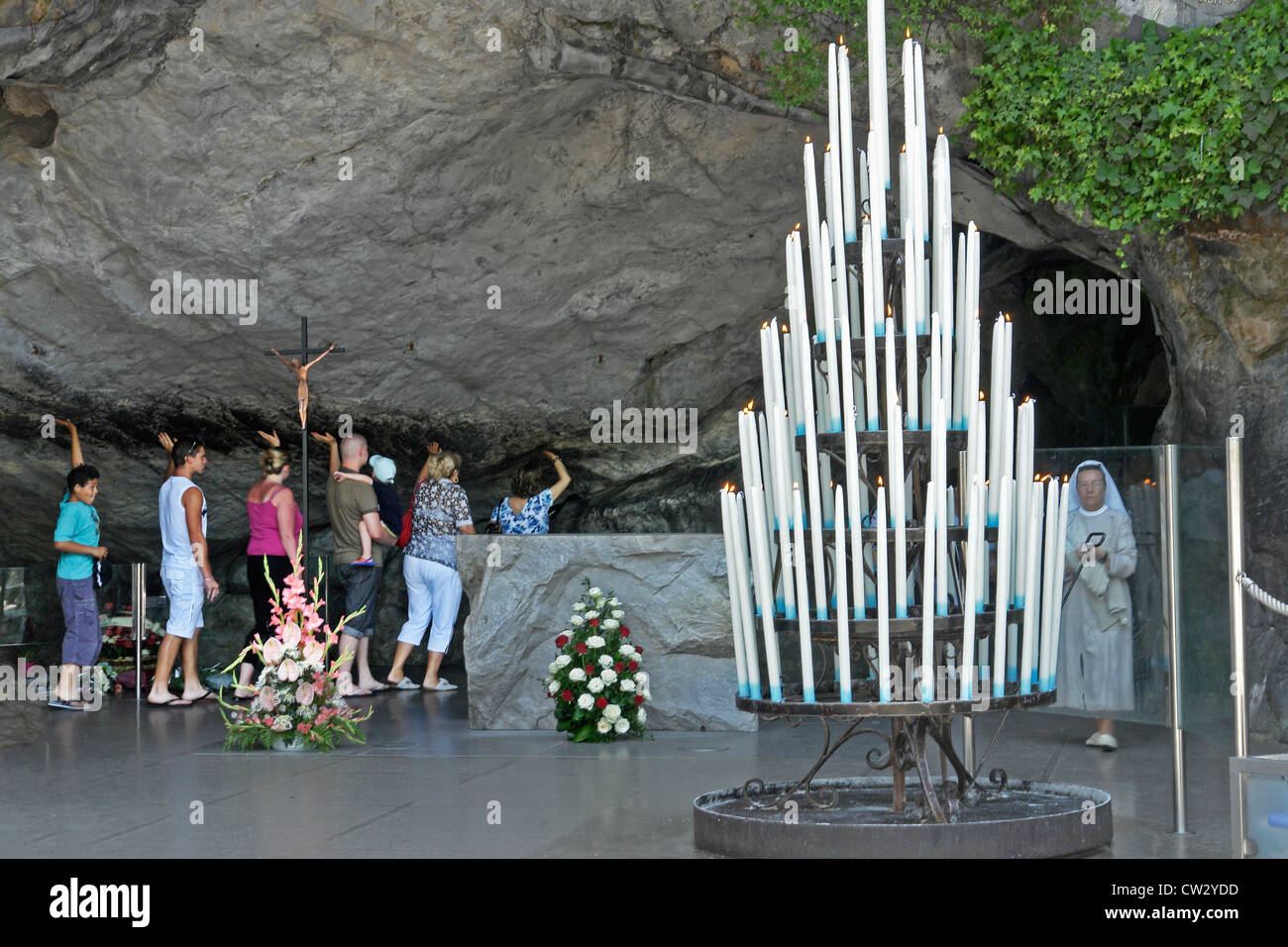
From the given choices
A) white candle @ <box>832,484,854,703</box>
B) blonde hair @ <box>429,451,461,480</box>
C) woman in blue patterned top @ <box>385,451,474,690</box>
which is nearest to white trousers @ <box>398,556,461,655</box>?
woman in blue patterned top @ <box>385,451,474,690</box>

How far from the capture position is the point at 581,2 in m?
8.75

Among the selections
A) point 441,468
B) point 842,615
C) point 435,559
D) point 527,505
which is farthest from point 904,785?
point 435,559

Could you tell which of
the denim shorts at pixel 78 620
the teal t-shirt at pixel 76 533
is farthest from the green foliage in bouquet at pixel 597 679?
the teal t-shirt at pixel 76 533

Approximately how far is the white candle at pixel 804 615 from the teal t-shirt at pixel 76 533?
7.10 meters

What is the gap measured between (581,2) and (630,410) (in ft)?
14.8

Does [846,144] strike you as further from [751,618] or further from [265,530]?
[265,530]

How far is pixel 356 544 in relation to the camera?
11289mm

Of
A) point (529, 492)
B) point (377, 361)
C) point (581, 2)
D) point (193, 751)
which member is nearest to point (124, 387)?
point (377, 361)

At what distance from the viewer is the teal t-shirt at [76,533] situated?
1021 centimetres

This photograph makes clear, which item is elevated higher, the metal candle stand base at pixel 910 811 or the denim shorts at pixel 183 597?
the denim shorts at pixel 183 597

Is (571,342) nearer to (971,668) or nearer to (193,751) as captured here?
(193,751)

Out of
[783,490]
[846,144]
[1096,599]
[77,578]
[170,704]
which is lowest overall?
[170,704]

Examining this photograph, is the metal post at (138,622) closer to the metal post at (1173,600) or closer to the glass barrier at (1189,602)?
the glass barrier at (1189,602)

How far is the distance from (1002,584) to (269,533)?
7.20m
